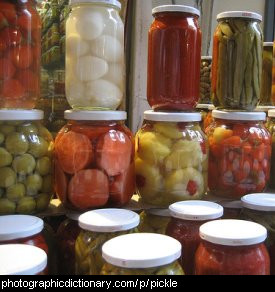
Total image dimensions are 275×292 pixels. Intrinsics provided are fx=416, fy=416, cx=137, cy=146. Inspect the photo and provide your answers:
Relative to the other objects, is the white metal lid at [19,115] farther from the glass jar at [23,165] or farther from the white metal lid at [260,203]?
the white metal lid at [260,203]

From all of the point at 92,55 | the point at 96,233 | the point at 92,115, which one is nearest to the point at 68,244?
the point at 96,233

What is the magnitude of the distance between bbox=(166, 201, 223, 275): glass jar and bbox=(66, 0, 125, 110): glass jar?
0.95 feet

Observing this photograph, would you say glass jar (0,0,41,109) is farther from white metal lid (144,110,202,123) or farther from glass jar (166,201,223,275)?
glass jar (166,201,223,275)

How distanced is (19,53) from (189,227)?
19.5 inches

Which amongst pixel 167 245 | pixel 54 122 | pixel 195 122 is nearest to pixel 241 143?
pixel 195 122

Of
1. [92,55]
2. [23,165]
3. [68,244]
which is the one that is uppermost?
[92,55]

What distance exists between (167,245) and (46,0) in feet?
2.87

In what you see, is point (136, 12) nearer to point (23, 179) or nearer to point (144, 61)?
point (144, 61)

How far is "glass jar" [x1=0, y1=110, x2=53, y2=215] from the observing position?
2.72ft

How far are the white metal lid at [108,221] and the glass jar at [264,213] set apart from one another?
254 millimetres

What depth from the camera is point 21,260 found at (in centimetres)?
60

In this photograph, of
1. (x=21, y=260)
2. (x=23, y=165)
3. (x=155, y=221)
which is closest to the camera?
(x=21, y=260)

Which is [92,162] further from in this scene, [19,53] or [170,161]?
[19,53]

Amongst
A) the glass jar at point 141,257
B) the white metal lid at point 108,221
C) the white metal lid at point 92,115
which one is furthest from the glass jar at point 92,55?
the glass jar at point 141,257
